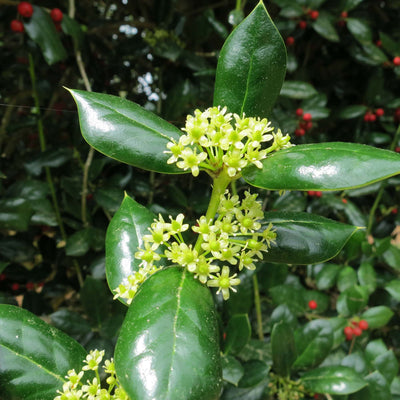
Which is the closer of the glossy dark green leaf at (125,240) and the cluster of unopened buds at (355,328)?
the glossy dark green leaf at (125,240)

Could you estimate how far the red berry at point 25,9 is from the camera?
3.79ft

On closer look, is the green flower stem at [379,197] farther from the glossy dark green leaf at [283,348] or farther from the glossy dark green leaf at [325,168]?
the glossy dark green leaf at [325,168]

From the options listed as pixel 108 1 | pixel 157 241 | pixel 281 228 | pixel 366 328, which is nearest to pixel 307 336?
pixel 366 328

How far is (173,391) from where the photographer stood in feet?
1.34

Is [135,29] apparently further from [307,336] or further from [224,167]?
[307,336]

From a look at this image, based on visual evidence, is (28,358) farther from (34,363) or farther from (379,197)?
(379,197)

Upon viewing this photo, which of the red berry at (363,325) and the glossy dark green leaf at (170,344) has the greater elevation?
the glossy dark green leaf at (170,344)

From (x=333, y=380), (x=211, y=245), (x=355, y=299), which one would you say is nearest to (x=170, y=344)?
(x=211, y=245)

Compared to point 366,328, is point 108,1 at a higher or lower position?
higher

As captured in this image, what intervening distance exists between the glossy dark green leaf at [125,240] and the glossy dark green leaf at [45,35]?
648 millimetres

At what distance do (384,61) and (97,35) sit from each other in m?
1.16

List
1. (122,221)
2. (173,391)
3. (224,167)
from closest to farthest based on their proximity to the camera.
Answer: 1. (173,391)
2. (224,167)
3. (122,221)

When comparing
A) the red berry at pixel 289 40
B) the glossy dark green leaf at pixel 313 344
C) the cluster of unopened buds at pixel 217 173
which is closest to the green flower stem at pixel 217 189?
the cluster of unopened buds at pixel 217 173

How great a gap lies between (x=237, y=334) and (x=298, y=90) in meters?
0.88
